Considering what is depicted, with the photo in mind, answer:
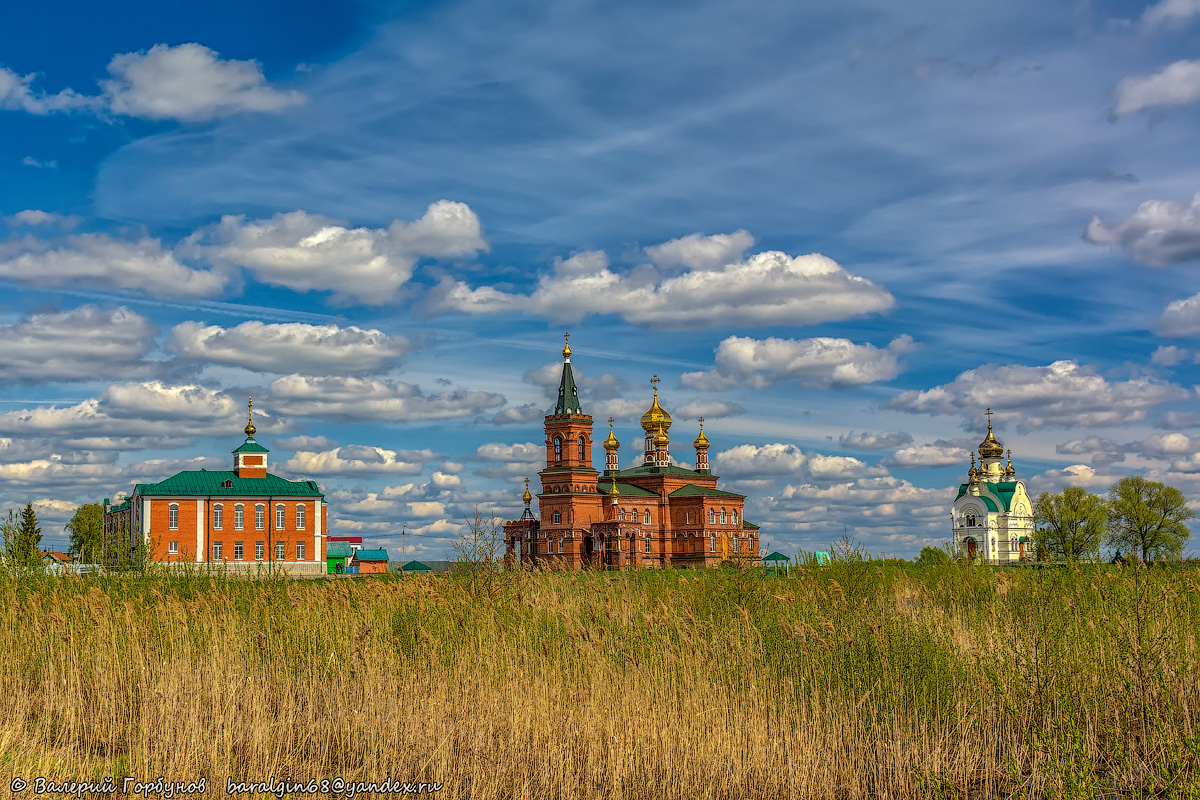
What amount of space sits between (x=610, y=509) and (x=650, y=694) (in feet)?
209

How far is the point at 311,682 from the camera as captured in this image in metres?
8.70

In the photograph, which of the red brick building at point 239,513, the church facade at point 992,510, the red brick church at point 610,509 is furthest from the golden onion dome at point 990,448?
the red brick building at point 239,513

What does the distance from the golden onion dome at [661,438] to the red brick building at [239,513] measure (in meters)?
26.3

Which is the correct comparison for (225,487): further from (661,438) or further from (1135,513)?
(1135,513)

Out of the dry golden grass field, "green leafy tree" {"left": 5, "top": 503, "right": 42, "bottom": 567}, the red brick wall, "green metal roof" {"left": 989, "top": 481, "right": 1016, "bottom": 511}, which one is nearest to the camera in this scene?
the dry golden grass field

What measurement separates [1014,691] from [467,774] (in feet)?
13.2

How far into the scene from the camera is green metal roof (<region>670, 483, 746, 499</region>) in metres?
73.5

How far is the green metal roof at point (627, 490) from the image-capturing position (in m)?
72.2

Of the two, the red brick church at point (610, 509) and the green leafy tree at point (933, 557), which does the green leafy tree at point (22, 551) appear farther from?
the red brick church at point (610, 509)

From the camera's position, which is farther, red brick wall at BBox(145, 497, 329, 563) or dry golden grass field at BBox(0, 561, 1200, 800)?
red brick wall at BBox(145, 497, 329, 563)

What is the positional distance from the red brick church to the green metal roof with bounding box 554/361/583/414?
70 millimetres

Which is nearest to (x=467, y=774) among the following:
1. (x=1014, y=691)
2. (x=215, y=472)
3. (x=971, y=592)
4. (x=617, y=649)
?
(x=617, y=649)

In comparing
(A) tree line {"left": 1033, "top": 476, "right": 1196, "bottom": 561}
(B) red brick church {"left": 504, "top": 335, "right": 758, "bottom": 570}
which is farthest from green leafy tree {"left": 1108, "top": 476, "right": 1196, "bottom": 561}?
(B) red brick church {"left": 504, "top": 335, "right": 758, "bottom": 570}

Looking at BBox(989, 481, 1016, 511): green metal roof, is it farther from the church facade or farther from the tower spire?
the tower spire
